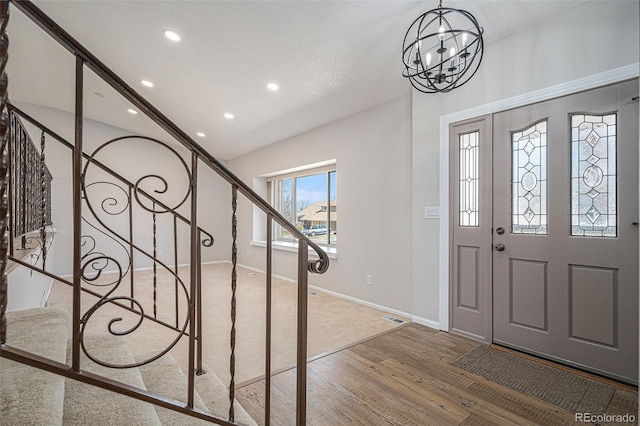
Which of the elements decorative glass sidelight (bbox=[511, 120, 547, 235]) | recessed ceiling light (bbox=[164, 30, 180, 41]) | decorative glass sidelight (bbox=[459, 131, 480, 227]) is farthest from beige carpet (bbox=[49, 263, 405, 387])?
recessed ceiling light (bbox=[164, 30, 180, 41])

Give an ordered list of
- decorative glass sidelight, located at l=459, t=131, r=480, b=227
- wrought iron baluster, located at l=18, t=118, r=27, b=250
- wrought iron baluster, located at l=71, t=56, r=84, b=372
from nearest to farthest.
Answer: wrought iron baluster, located at l=71, t=56, r=84, b=372, wrought iron baluster, located at l=18, t=118, r=27, b=250, decorative glass sidelight, located at l=459, t=131, r=480, b=227

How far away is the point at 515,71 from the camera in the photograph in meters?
2.49

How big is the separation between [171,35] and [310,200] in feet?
10.3

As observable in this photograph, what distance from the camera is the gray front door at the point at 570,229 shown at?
2006 mm

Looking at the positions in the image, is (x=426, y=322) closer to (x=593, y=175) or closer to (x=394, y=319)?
(x=394, y=319)

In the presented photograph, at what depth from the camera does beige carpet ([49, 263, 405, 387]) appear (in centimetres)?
242

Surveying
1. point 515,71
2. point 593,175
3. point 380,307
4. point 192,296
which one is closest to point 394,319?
point 380,307

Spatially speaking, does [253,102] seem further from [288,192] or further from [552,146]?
[552,146]

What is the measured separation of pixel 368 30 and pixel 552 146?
1.74 metres

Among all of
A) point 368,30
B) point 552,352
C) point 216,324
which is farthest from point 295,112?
point 552,352

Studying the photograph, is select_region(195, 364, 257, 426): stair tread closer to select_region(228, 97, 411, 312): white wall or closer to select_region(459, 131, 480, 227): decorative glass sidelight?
select_region(228, 97, 411, 312): white wall

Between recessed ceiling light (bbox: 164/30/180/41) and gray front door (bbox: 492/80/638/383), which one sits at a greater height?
recessed ceiling light (bbox: 164/30/180/41)

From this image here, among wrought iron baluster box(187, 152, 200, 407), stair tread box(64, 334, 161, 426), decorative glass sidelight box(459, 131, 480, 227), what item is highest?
decorative glass sidelight box(459, 131, 480, 227)

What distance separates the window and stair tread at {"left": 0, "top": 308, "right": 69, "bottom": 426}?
3239 mm
